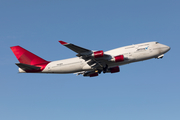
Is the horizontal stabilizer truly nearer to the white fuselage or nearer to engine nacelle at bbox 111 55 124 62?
the white fuselage

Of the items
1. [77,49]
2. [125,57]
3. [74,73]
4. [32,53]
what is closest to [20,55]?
[32,53]

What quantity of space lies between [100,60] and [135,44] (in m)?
7.97

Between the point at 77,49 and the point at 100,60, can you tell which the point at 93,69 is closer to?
the point at 100,60

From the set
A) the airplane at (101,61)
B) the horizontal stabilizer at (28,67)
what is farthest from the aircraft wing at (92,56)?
the horizontal stabilizer at (28,67)

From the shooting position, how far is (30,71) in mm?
48188

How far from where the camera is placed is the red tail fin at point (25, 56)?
165 ft

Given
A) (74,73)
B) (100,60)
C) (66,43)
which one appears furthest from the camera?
(74,73)

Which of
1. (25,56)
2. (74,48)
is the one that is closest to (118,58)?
(74,48)

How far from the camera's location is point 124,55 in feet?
153

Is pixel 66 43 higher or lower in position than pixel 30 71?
higher

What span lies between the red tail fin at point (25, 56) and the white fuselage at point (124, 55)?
10.5 feet

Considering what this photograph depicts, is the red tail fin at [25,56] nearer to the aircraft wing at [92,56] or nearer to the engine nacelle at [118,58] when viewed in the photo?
the aircraft wing at [92,56]

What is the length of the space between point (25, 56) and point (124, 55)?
68.4ft

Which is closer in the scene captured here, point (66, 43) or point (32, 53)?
point (66, 43)
